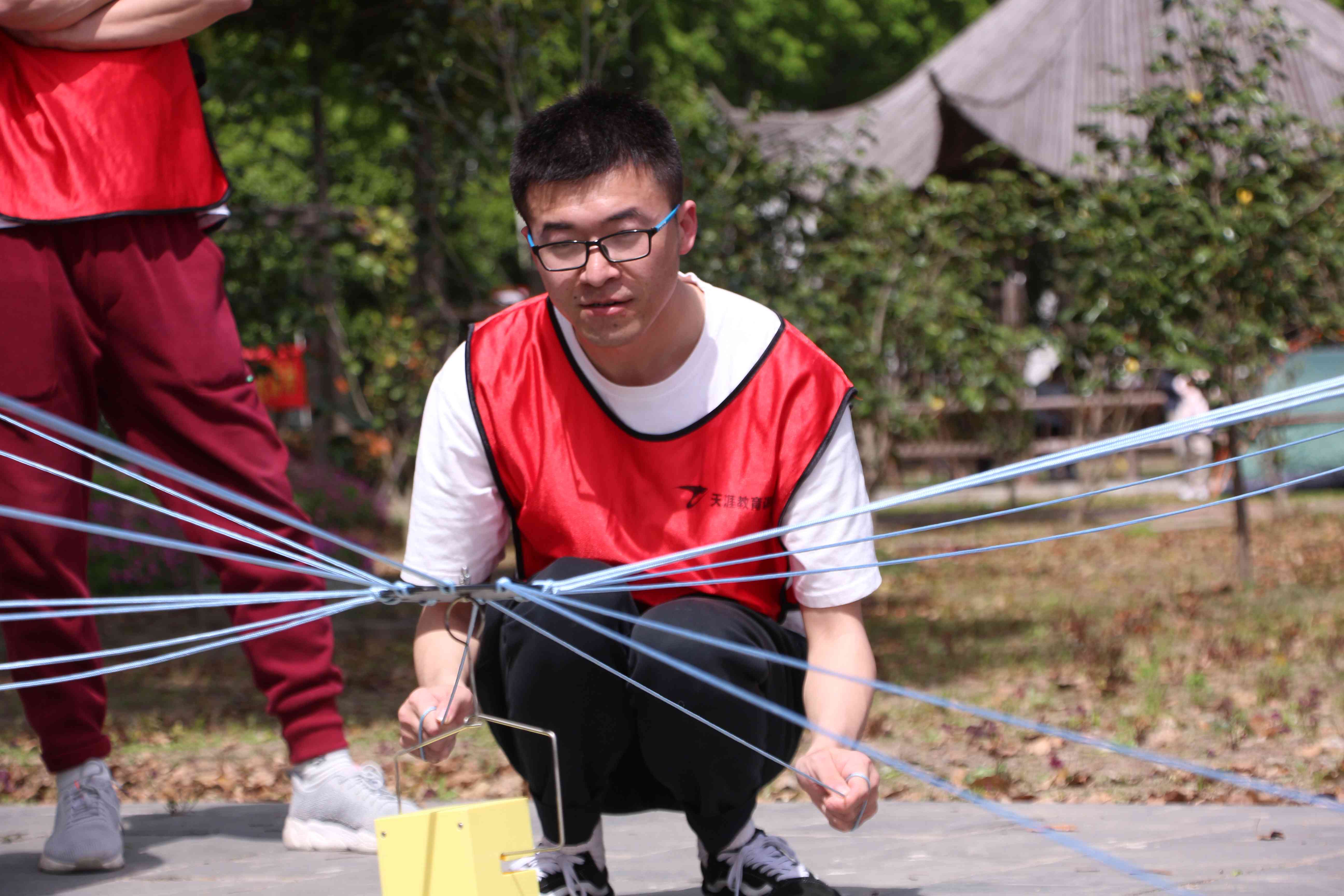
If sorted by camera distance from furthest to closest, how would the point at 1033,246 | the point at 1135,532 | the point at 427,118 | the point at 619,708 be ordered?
the point at 1033,246 → the point at 1135,532 → the point at 427,118 → the point at 619,708

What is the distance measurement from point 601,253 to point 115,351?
3.93 ft

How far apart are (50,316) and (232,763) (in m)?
1.94

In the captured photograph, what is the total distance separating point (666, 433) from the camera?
2.24 meters

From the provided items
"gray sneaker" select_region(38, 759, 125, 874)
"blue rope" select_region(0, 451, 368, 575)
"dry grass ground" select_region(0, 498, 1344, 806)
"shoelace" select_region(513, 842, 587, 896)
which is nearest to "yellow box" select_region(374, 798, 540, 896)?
"blue rope" select_region(0, 451, 368, 575)

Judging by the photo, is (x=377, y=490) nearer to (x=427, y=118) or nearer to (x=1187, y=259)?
(x=427, y=118)

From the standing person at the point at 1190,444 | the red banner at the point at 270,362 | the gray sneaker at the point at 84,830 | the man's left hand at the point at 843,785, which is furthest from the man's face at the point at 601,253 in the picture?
the standing person at the point at 1190,444

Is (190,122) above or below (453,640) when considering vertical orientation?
above

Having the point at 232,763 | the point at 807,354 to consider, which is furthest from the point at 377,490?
the point at 807,354

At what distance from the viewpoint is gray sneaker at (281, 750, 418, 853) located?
280cm

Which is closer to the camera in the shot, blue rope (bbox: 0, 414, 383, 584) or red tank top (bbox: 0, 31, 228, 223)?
blue rope (bbox: 0, 414, 383, 584)

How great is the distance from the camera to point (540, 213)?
6.75 ft

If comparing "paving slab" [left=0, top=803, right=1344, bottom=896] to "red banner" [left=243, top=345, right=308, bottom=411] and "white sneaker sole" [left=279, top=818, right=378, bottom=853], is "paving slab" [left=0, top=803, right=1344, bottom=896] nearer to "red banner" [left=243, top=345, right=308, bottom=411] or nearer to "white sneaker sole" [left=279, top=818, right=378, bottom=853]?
"white sneaker sole" [left=279, top=818, right=378, bottom=853]

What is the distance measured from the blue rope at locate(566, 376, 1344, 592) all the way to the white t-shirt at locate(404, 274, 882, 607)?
13 cm

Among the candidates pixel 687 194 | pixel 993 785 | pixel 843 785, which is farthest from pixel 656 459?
pixel 687 194
